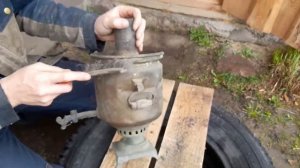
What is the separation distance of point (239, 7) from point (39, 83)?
2.10 metres

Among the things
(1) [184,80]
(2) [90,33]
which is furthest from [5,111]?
(1) [184,80]

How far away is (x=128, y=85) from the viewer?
1248mm

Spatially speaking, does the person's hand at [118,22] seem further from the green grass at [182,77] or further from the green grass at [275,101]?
the green grass at [275,101]

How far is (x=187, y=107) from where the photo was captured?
1.88 m

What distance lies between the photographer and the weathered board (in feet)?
5.25

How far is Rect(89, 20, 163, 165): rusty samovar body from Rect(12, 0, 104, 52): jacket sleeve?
40 centimetres

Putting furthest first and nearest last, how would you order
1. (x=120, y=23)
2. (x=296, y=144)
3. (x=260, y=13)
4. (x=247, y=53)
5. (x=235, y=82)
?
1. (x=247, y=53)
2. (x=235, y=82)
3. (x=260, y=13)
4. (x=296, y=144)
5. (x=120, y=23)

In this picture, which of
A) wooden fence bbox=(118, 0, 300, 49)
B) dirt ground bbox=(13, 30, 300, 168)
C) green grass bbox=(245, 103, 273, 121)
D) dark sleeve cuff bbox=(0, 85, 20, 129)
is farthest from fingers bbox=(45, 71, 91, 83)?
wooden fence bbox=(118, 0, 300, 49)

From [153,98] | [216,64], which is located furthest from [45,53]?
[216,64]

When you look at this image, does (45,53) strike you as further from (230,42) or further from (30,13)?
(230,42)

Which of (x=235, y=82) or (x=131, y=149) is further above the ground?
(x=131, y=149)

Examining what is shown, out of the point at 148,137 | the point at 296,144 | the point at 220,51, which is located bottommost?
the point at 296,144

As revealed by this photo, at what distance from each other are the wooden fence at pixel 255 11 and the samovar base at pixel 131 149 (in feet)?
5.29

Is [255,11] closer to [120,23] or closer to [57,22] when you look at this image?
[57,22]
